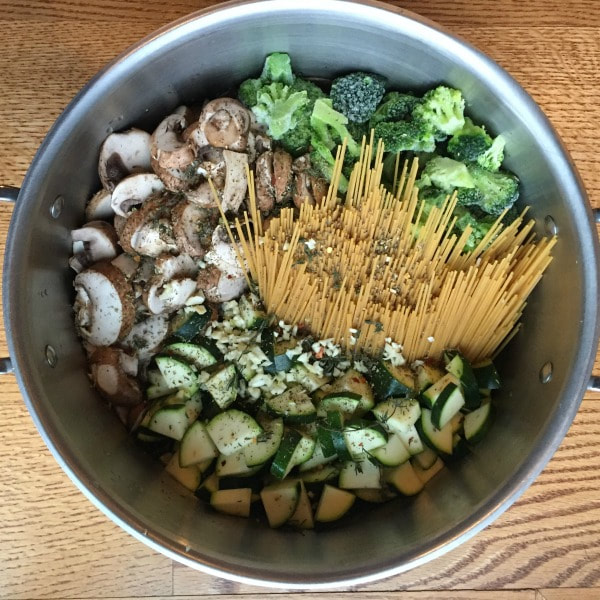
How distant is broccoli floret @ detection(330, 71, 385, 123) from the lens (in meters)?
1.50

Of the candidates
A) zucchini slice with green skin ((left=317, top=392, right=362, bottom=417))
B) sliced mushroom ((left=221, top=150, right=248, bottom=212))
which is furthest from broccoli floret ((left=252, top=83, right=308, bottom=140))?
zucchini slice with green skin ((left=317, top=392, right=362, bottom=417))

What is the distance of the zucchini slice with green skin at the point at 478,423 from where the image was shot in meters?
1.46

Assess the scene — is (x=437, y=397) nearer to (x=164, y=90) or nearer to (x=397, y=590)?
(x=397, y=590)

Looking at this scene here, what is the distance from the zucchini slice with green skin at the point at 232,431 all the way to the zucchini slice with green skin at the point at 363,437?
0.22 metres

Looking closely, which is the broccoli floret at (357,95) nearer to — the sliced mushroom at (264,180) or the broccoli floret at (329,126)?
the broccoli floret at (329,126)

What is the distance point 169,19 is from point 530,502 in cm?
161

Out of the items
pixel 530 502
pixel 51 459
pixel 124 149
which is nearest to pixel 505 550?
pixel 530 502

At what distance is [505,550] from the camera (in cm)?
158

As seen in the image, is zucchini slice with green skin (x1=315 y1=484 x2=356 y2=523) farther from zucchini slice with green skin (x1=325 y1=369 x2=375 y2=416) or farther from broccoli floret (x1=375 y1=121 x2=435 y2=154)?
broccoli floret (x1=375 y1=121 x2=435 y2=154)

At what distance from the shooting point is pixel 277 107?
58.9 inches

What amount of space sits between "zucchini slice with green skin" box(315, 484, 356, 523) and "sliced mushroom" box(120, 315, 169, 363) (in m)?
0.58

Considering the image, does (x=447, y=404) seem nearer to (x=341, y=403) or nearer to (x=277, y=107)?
(x=341, y=403)

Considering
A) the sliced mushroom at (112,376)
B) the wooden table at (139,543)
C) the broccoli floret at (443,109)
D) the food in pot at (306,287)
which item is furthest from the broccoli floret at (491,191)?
the sliced mushroom at (112,376)

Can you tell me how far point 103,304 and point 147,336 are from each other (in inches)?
5.9
